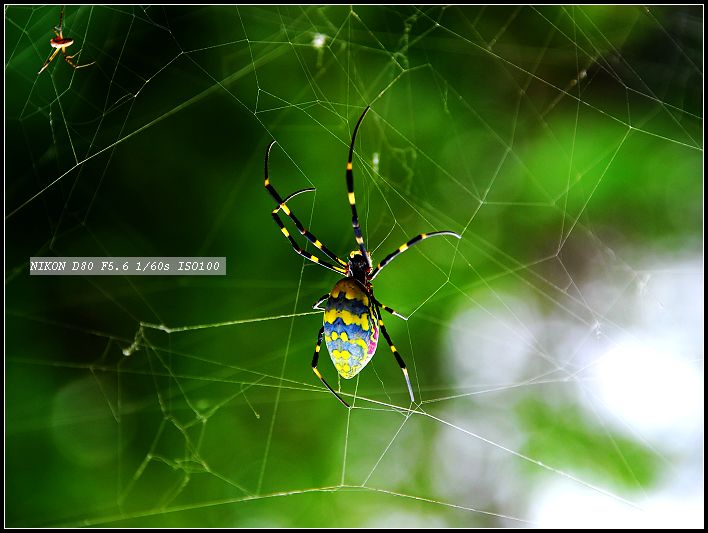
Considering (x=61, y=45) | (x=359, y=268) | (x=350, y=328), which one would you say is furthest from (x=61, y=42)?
(x=350, y=328)

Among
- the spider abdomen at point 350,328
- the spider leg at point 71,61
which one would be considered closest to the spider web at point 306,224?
the spider leg at point 71,61

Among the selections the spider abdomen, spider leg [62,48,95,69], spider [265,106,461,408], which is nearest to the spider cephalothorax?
spider [265,106,461,408]

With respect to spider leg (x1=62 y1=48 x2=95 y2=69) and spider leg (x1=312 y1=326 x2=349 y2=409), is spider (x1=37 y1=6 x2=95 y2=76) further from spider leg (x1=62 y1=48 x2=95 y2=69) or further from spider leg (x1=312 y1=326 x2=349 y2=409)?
spider leg (x1=312 y1=326 x2=349 y2=409)

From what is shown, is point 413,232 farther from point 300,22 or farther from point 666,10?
point 666,10

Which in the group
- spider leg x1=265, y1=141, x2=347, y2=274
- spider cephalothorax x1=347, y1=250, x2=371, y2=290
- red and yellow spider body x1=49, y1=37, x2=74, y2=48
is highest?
red and yellow spider body x1=49, y1=37, x2=74, y2=48

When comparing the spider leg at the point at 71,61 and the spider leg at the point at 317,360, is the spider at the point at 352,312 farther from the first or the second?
the spider leg at the point at 71,61

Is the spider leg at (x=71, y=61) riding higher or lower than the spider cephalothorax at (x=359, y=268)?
higher

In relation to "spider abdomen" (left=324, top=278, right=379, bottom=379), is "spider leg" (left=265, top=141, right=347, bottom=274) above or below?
above
